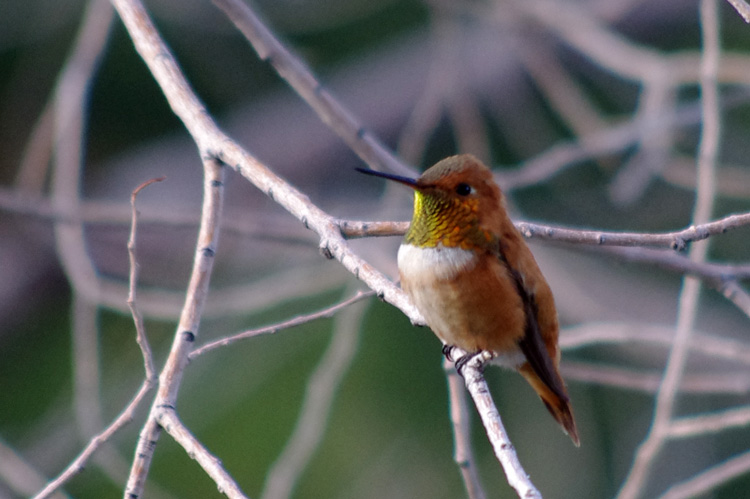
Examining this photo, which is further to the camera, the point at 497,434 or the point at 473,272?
the point at 473,272

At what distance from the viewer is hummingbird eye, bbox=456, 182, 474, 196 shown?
6.88ft

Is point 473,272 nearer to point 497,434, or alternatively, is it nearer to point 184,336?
point 497,434

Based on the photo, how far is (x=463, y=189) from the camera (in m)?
2.11

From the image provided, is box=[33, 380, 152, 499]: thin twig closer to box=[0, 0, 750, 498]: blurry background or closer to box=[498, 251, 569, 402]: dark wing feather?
box=[498, 251, 569, 402]: dark wing feather

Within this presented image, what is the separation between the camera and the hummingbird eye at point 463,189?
2.10 metres

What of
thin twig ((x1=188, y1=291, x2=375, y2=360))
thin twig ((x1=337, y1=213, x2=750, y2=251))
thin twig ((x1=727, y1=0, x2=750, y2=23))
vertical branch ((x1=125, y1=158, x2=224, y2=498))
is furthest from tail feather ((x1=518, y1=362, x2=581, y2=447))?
thin twig ((x1=727, y1=0, x2=750, y2=23))

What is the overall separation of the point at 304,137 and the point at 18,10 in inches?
83.6

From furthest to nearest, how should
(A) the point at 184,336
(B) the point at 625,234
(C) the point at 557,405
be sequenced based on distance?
(C) the point at 557,405 → (B) the point at 625,234 → (A) the point at 184,336

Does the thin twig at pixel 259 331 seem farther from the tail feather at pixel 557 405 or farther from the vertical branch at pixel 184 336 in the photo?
the tail feather at pixel 557 405

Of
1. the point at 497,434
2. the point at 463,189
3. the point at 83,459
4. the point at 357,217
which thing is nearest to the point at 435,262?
the point at 463,189

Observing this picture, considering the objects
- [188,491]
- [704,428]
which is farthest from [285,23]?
[704,428]

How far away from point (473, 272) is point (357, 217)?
3.18 metres

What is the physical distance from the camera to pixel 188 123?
1.85 m

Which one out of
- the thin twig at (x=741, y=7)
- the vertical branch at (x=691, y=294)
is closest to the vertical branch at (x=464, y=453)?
the vertical branch at (x=691, y=294)
